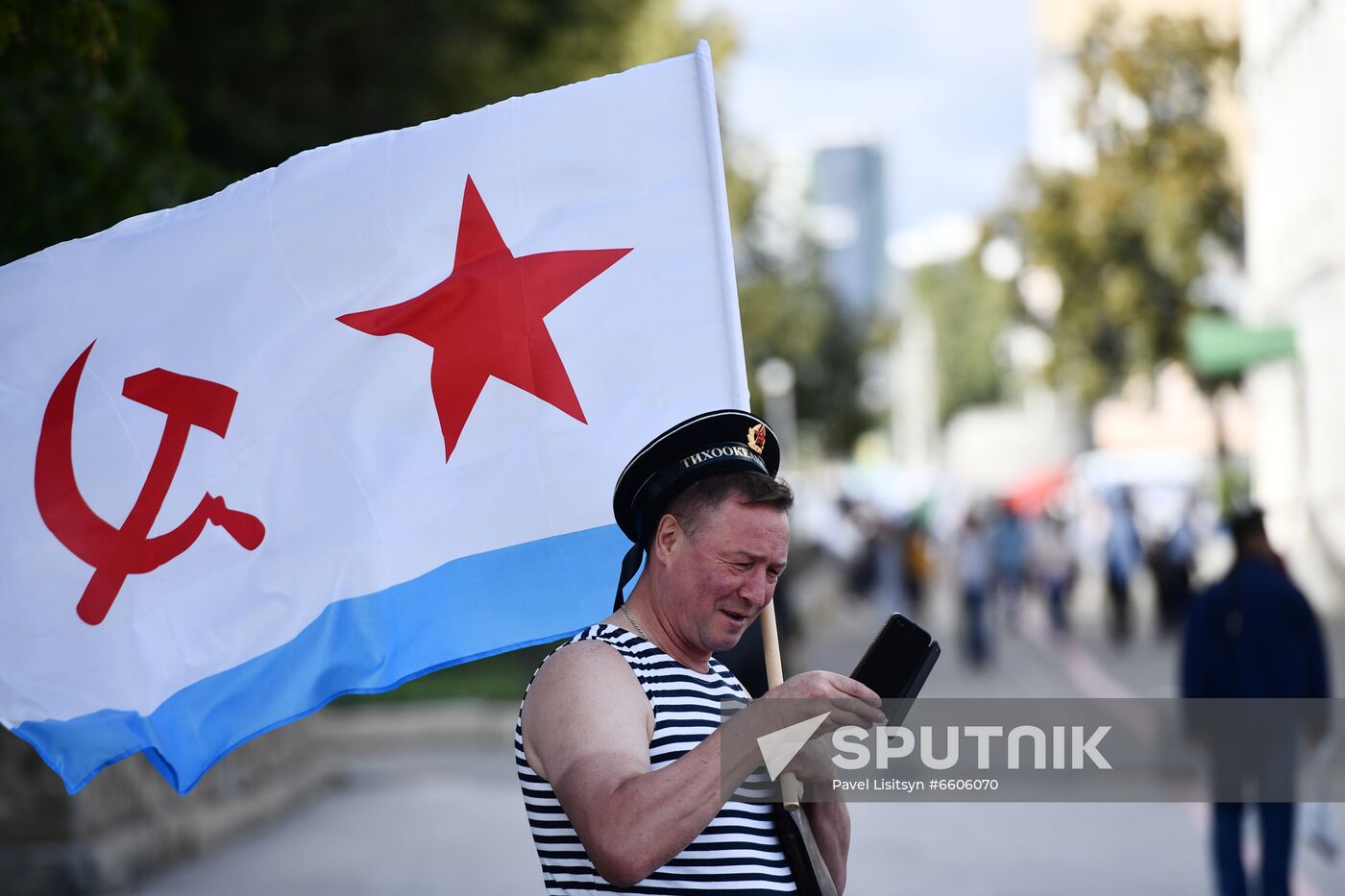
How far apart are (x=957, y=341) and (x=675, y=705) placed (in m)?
114

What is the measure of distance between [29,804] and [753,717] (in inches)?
272

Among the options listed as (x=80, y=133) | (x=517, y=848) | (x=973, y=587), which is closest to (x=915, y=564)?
(x=973, y=587)

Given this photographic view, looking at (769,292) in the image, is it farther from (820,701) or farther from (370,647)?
(820,701)

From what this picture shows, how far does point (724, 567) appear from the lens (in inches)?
114

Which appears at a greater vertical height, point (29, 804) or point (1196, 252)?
point (1196, 252)

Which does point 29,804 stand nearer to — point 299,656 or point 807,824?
point 299,656

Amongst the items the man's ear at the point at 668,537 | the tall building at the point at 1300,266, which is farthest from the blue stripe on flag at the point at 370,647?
the tall building at the point at 1300,266

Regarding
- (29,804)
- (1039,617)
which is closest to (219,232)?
(29,804)

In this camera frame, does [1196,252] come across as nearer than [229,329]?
No

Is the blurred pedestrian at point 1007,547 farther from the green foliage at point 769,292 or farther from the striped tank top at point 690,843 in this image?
the striped tank top at point 690,843

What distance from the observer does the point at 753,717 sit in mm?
2682

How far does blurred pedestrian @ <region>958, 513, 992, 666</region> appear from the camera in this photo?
1961 centimetres

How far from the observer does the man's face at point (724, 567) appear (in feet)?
9.50

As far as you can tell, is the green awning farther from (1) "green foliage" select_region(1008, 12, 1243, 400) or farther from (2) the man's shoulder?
(2) the man's shoulder
